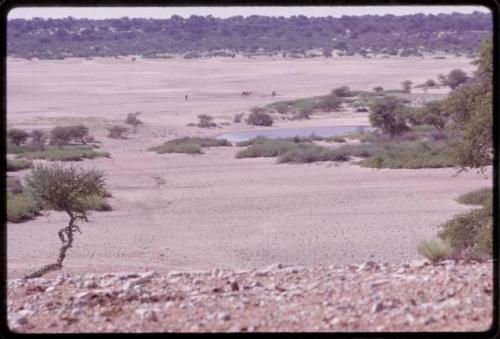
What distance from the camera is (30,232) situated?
714 inches

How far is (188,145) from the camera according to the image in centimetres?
3231

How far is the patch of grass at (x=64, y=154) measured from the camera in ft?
95.0

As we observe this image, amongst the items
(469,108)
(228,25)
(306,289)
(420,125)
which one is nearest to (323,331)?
(306,289)

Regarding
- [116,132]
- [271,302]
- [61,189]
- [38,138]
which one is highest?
[271,302]

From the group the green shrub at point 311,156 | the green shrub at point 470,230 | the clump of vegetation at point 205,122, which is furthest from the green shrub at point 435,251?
the clump of vegetation at point 205,122

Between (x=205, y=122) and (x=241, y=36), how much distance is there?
41.6 meters

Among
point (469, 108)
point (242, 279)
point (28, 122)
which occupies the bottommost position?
point (28, 122)

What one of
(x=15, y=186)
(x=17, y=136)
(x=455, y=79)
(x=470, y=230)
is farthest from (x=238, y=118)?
(x=470, y=230)

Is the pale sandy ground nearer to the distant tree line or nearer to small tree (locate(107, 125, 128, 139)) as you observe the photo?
small tree (locate(107, 125, 128, 139))

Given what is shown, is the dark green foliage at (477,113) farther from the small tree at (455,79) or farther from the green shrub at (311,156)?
the small tree at (455,79)

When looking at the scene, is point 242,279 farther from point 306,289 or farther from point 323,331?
point 323,331

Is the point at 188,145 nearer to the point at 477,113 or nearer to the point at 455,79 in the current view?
the point at 455,79

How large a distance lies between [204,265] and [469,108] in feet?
19.3

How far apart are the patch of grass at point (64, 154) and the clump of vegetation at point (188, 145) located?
8.00ft
